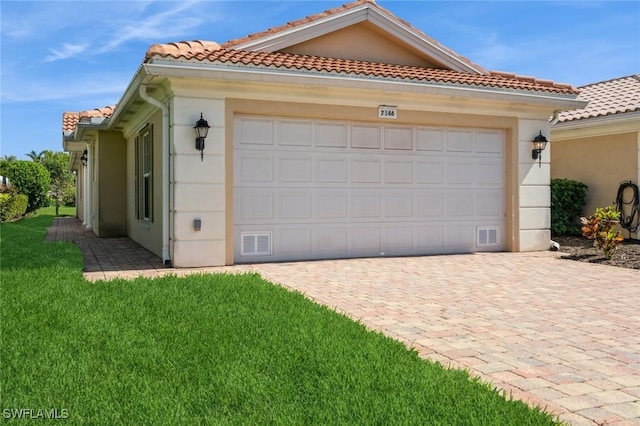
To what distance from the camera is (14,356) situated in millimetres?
3684

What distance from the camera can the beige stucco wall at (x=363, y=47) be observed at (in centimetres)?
1067

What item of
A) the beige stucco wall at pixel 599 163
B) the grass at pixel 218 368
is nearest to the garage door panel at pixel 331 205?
the grass at pixel 218 368

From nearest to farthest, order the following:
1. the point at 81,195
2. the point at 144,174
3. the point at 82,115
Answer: the point at 144,174, the point at 82,115, the point at 81,195

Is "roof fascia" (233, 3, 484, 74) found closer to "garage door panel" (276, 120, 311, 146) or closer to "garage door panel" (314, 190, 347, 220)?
"garage door panel" (276, 120, 311, 146)

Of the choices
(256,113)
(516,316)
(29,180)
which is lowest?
(516,316)

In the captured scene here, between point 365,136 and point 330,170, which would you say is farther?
point 365,136

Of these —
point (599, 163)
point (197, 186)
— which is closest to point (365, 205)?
point (197, 186)

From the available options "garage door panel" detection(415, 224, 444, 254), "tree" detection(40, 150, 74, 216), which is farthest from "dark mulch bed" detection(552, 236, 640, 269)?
"tree" detection(40, 150, 74, 216)

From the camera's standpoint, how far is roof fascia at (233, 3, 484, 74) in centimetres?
1009

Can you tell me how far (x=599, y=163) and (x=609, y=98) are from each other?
2.20 meters

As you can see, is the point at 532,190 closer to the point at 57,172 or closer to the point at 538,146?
the point at 538,146

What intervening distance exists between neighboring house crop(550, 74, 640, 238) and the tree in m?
39.1

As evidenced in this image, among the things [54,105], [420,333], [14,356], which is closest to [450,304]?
[420,333]

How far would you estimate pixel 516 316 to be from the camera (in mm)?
5266
